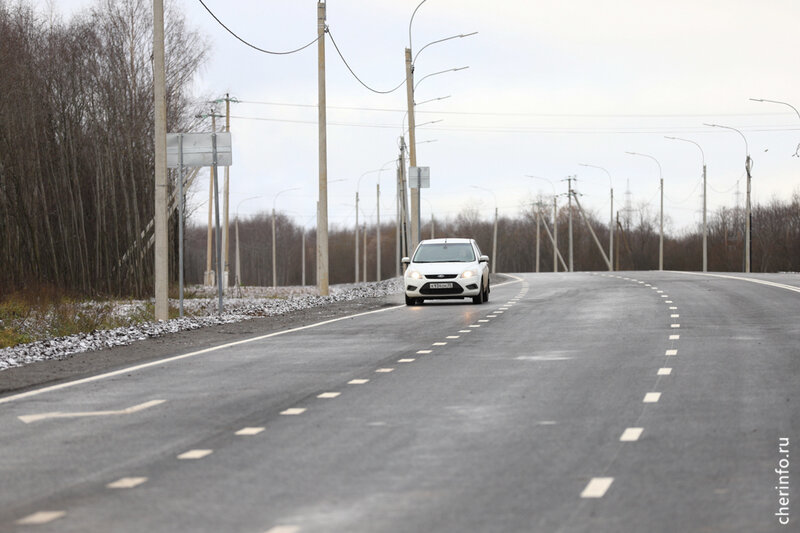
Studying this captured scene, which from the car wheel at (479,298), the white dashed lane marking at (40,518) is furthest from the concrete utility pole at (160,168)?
the white dashed lane marking at (40,518)

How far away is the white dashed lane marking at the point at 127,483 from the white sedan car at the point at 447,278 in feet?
69.8

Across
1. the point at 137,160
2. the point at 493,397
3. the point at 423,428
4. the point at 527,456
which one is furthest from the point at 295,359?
the point at 137,160

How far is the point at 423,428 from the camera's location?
387 inches

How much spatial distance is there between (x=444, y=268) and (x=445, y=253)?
1.43 m

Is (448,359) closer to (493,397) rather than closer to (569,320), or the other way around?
(493,397)

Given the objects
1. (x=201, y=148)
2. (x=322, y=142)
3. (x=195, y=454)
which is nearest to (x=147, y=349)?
(x=201, y=148)

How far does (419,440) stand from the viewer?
30.3 feet

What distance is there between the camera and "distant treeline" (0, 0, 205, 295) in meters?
33.0

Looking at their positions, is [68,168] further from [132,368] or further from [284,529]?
[284,529]

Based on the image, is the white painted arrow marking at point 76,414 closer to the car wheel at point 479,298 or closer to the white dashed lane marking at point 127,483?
the white dashed lane marking at point 127,483

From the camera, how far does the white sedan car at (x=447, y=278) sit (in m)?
29.3

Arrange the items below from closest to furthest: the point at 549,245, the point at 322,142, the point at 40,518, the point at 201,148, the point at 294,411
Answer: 1. the point at 40,518
2. the point at 294,411
3. the point at 201,148
4. the point at 322,142
5. the point at 549,245

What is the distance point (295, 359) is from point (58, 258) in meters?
21.0

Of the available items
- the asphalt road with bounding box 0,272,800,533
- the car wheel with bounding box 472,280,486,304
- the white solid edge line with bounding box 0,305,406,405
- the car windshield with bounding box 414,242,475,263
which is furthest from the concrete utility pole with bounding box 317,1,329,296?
the asphalt road with bounding box 0,272,800,533
